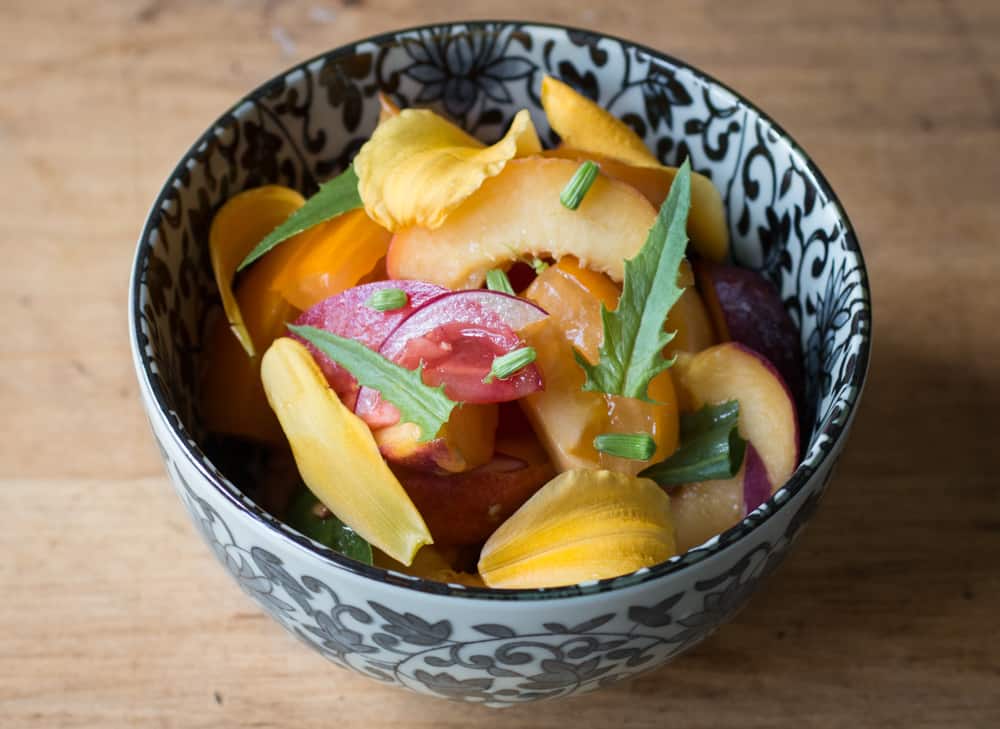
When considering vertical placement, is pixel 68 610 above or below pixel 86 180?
below

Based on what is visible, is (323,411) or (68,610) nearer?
(323,411)

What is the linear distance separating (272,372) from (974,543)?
1.95 feet

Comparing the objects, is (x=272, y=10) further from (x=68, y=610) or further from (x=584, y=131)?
(x=68, y=610)

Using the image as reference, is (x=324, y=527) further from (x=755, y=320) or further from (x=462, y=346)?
(x=755, y=320)

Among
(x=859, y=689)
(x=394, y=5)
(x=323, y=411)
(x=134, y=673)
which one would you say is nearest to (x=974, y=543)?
(x=859, y=689)

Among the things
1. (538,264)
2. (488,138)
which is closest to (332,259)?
(538,264)

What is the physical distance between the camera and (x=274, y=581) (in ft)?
2.26

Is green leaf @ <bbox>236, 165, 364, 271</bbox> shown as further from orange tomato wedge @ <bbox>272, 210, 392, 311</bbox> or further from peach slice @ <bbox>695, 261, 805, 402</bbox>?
peach slice @ <bbox>695, 261, 805, 402</bbox>

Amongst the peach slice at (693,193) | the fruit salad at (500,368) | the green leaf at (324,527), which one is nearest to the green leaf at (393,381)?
the fruit salad at (500,368)

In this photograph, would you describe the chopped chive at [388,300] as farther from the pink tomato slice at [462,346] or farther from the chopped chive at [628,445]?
the chopped chive at [628,445]

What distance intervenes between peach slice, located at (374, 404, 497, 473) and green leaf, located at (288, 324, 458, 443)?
1 cm

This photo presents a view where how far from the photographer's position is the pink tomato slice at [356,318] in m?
0.75

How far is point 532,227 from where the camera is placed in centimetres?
76

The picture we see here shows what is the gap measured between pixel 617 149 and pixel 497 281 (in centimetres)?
17
